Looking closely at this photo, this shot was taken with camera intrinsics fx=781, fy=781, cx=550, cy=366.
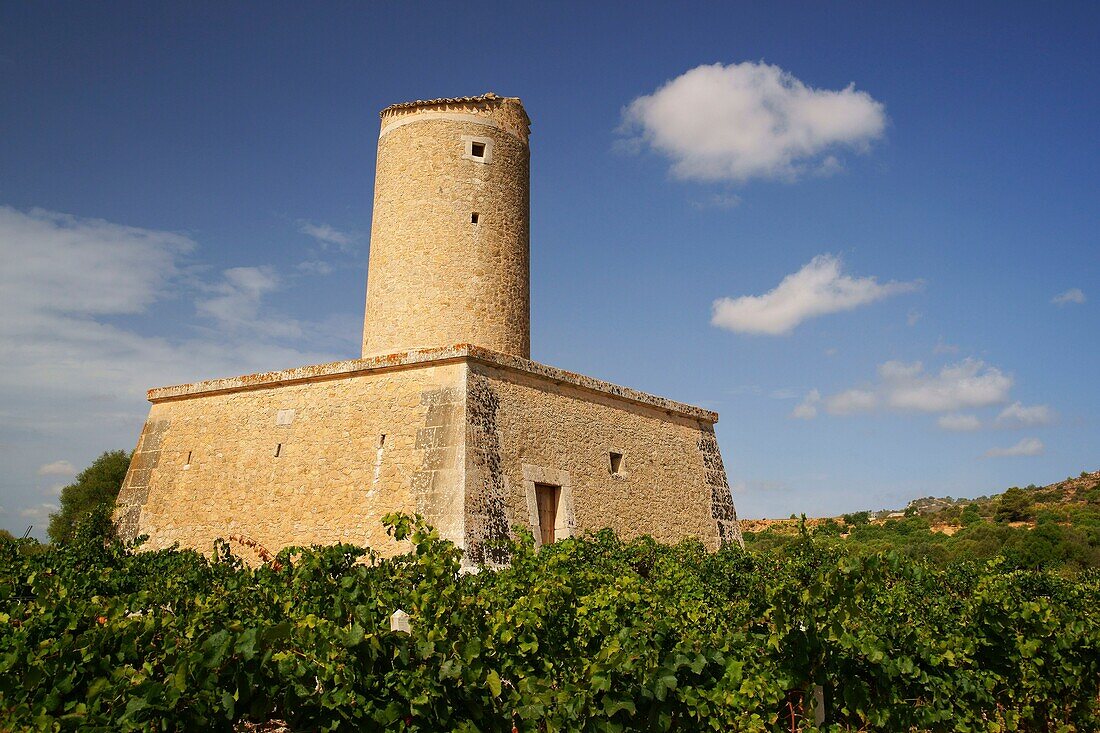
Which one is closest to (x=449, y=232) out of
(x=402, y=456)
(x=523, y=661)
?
(x=402, y=456)

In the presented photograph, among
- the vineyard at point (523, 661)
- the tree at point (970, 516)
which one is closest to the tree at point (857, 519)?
the tree at point (970, 516)

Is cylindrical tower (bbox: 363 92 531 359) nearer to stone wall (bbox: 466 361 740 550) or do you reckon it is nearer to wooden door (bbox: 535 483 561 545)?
stone wall (bbox: 466 361 740 550)

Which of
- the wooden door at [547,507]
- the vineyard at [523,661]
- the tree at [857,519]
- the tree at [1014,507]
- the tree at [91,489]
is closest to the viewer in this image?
the vineyard at [523,661]

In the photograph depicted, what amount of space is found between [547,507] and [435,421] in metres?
2.26

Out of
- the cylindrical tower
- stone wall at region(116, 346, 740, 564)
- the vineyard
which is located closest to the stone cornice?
stone wall at region(116, 346, 740, 564)

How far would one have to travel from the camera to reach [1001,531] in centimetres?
2644

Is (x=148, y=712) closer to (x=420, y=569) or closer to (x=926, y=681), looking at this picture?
(x=420, y=569)

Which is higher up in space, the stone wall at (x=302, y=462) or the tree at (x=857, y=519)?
the tree at (x=857, y=519)

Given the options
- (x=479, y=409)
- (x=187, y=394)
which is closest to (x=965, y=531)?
(x=479, y=409)

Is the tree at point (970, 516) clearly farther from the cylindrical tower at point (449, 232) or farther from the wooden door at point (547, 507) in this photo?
the cylindrical tower at point (449, 232)

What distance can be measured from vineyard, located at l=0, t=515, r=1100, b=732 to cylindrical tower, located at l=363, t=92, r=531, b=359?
21.4ft

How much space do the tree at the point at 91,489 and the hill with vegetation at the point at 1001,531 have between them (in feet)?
59.5

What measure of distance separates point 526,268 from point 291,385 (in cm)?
442

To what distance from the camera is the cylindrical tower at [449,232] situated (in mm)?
12695
